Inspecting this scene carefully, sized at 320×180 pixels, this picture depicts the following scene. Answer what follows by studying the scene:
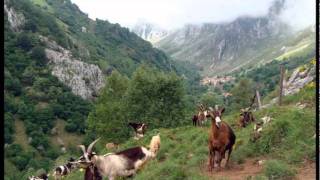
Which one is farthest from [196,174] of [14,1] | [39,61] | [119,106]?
[14,1]

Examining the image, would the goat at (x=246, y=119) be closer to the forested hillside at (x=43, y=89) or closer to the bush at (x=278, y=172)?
the bush at (x=278, y=172)

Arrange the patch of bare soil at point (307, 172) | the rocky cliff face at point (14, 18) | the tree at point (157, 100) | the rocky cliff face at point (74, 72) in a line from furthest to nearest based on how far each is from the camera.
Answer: the rocky cliff face at point (14, 18)
the rocky cliff face at point (74, 72)
the tree at point (157, 100)
the patch of bare soil at point (307, 172)

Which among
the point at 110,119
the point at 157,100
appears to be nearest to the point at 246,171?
the point at 157,100

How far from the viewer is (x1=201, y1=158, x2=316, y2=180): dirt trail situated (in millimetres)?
13695

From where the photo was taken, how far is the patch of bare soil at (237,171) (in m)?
14.4

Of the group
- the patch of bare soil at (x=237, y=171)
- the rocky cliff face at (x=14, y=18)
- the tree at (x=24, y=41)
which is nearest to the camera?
the patch of bare soil at (x=237, y=171)

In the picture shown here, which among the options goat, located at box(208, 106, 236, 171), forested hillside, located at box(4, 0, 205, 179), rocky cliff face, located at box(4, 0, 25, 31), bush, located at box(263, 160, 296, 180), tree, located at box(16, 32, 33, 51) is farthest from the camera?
rocky cliff face, located at box(4, 0, 25, 31)

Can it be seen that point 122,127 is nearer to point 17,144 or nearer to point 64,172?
point 64,172

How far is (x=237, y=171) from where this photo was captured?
15367 millimetres

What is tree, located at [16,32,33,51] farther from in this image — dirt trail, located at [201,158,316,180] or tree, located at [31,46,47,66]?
dirt trail, located at [201,158,316,180]

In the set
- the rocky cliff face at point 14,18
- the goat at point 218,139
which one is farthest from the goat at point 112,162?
the rocky cliff face at point 14,18

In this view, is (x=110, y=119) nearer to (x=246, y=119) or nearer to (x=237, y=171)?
(x=246, y=119)

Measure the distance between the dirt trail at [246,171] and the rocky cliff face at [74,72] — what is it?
395ft

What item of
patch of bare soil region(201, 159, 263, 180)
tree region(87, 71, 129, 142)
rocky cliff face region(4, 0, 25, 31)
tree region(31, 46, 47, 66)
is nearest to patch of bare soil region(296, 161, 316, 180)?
patch of bare soil region(201, 159, 263, 180)
